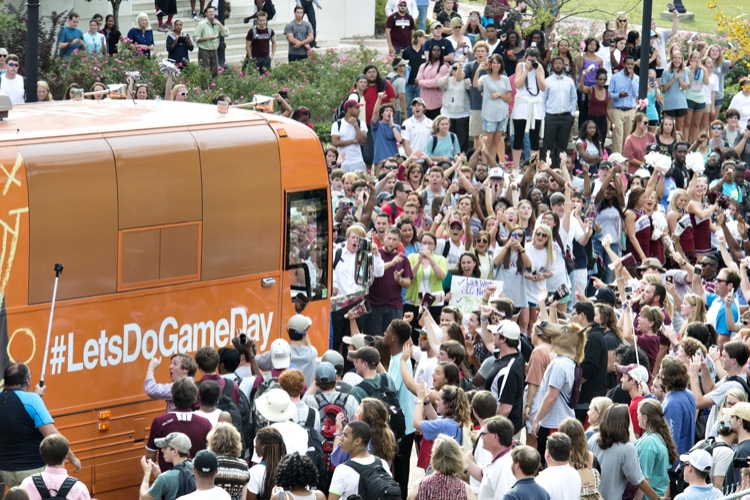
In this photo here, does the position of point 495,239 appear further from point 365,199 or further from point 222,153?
point 222,153

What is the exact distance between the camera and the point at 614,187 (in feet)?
54.7

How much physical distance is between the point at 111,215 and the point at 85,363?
1.26 metres

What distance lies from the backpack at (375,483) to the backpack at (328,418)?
3.71ft

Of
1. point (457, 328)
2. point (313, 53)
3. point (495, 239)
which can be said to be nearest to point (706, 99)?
point (313, 53)

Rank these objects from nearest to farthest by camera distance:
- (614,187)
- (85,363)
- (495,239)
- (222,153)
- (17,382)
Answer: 1. (17,382)
2. (85,363)
3. (222,153)
4. (495,239)
5. (614,187)

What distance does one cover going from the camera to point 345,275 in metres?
13.8

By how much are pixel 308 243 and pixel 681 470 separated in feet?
14.1

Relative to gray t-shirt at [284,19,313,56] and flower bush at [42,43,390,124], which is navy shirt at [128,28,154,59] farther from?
gray t-shirt at [284,19,313,56]

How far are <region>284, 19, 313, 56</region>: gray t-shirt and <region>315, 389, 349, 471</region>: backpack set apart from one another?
15991 millimetres

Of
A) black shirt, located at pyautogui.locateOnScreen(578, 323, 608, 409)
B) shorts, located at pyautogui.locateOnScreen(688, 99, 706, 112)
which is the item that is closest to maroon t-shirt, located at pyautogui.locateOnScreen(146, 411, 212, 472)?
black shirt, located at pyautogui.locateOnScreen(578, 323, 608, 409)

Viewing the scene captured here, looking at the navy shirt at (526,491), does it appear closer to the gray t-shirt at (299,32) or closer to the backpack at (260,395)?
the backpack at (260,395)

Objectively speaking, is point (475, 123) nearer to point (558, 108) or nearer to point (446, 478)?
point (558, 108)

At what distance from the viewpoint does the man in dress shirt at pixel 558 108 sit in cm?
2106

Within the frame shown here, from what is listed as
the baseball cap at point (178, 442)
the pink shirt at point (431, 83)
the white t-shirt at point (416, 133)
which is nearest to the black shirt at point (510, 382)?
the baseball cap at point (178, 442)
